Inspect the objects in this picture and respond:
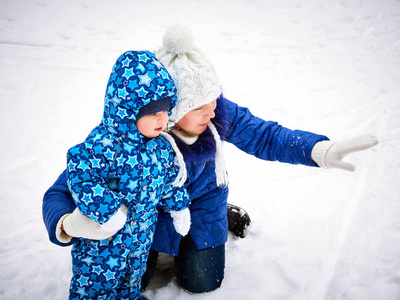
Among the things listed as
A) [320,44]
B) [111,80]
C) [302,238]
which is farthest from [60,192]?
[320,44]

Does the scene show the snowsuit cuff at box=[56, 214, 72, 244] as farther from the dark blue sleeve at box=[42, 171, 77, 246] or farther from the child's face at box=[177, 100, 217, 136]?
the child's face at box=[177, 100, 217, 136]

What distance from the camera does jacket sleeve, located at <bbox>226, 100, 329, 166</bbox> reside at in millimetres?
1566

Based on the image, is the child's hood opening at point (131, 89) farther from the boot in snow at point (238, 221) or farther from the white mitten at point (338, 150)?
the boot in snow at point (238, 221)

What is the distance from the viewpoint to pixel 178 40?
139 centimetres

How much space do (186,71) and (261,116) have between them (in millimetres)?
2266

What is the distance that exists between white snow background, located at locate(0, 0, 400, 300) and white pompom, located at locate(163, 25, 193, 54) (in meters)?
1.28

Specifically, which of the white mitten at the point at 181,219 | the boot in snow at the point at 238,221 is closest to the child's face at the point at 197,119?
the white mitten at the point at 181,219

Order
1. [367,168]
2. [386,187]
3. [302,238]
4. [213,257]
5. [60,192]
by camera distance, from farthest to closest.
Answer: [367,168]
[386,187]
[302,238]
[213,257]
[60,192]

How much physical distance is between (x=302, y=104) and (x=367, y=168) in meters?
1.26

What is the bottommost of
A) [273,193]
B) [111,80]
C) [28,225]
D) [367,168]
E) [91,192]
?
[28,225]

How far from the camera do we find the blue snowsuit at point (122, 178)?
113 cm

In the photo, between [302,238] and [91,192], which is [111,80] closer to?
[91,192]

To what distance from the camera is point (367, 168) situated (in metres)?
2.62

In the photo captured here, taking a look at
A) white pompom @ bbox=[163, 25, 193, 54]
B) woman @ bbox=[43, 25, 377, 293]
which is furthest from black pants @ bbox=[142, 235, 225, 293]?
Result: white pompom @ bbox=[163, 25, 193, 54]
